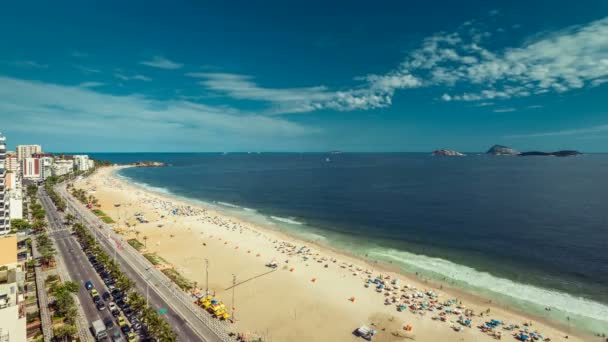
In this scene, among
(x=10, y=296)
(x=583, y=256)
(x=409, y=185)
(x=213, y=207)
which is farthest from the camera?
(x=409, y=185)

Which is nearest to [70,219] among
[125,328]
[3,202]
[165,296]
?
[3,202]

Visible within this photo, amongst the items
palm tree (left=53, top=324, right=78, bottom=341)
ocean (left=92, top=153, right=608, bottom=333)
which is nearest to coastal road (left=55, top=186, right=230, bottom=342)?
palm tree (left=53, top=324, right=78, bottom=341)

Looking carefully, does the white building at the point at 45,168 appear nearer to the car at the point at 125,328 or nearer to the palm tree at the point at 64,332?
the palm tree at the point at 64,332

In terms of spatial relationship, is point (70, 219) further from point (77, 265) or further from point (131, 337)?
point (131, 337)

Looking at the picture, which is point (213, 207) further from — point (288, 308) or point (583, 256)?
point (583, 256)

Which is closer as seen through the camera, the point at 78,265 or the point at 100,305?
the point at 100,305

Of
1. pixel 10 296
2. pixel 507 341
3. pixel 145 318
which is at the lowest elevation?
pixel 507 341

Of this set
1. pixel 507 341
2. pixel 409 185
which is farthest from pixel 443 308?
pixel 409 185

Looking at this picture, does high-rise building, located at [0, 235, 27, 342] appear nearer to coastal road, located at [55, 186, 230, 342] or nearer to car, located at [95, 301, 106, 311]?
car, located at [95, 301, 106, 311]
